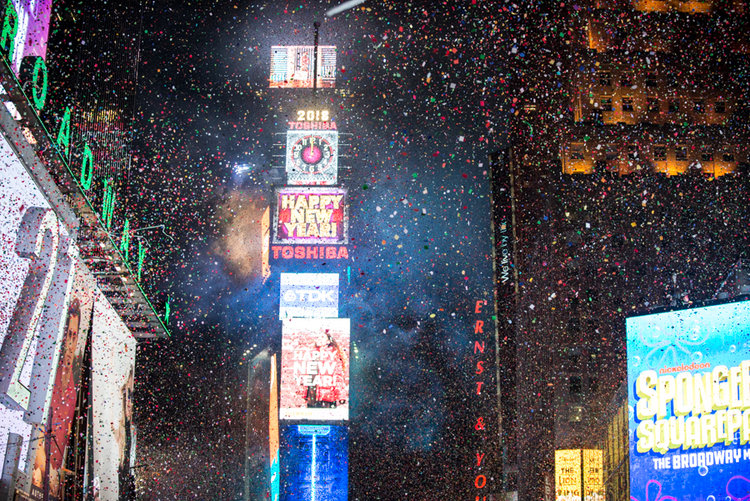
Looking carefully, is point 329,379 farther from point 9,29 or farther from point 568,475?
point 9,29

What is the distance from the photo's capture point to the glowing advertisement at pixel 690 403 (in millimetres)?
7980

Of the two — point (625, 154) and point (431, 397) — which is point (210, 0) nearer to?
point (431, 397)

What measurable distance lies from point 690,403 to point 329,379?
18.6 meters

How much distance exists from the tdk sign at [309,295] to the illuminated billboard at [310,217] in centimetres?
152

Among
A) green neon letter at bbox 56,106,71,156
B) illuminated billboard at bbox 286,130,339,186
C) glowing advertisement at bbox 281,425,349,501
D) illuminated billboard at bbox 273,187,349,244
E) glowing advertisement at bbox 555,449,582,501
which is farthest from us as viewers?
glowing advertisement at bbox 555,449,582,501

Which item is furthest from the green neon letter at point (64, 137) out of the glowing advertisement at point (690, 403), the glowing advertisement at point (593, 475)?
the glowing advertisement at point (593, 475)

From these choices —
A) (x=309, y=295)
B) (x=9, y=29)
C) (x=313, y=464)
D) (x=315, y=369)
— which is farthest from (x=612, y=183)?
(x=9, y=29)

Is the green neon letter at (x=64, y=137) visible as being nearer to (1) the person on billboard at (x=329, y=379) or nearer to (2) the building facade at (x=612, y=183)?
(1) the person on billboard at (x=329, y=379)

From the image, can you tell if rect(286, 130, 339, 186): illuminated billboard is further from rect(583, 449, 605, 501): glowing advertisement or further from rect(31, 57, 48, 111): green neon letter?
rect(31, 57, 48, 111): green neon letter

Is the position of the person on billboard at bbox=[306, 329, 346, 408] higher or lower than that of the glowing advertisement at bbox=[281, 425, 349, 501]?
higher

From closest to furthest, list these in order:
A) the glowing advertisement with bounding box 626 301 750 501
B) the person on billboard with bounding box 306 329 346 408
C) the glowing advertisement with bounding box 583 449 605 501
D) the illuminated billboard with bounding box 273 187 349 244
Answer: the glowing advertisement with bounding box 626 301 750 501, the person on billboard with bounding box 306 329 346 408, the illuminated billboard with bounding box 273 187 349 244, the glowing advertisement with bounding box 583 449 605 501

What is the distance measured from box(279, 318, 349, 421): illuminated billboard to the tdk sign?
31 cm

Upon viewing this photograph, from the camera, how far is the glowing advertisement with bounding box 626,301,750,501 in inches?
314

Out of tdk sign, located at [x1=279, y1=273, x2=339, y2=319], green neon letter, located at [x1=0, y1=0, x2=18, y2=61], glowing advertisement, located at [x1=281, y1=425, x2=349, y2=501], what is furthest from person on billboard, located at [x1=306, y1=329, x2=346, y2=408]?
green neon letter, located at [x1=0, y1=0, x2=18, y2=61]
